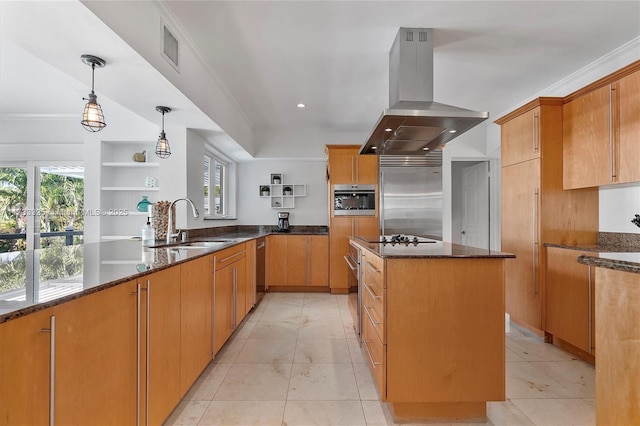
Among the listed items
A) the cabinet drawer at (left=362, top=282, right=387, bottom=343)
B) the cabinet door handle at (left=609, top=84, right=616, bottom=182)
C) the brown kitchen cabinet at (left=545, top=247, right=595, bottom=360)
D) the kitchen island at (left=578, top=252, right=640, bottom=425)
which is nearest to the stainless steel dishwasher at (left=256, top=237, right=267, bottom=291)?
the cabinet drawer at (left=362, top=282, right=387, bottom=343)

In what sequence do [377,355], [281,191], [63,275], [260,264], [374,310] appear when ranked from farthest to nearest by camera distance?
[281,191] < [260,264] < [374,310] < [377,355] < [63,275]

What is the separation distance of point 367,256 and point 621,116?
6.82 ft

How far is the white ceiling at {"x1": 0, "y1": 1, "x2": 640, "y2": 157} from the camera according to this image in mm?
2039

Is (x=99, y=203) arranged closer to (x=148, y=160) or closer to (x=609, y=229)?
(x=148, y=160)

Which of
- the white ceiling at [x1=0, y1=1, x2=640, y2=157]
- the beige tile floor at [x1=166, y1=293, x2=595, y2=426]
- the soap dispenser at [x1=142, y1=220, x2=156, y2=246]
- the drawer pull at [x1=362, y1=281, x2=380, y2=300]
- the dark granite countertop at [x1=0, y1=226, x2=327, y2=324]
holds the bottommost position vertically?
the beige tile floor at [x1=166, y1=293, x2=595, y2=426]

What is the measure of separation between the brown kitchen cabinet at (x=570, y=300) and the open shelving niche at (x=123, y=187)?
4.12 metres

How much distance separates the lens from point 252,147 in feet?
16.0

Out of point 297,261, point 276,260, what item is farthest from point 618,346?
point 276,260

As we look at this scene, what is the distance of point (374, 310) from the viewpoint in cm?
203

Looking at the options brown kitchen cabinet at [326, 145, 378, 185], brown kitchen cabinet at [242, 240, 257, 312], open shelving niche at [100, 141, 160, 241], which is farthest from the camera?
brown kitchen cabinet at [326, 145, 378, 185]

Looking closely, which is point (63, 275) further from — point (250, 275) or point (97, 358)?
point (250, 275)

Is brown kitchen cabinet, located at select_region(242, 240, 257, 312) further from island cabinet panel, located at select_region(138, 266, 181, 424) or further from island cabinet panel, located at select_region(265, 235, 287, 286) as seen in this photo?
island cabinet panel, located at select_region(138, 266, 181, 424)

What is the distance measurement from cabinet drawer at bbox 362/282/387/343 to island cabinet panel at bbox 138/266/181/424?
1.13m

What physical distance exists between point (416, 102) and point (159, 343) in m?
2.23
